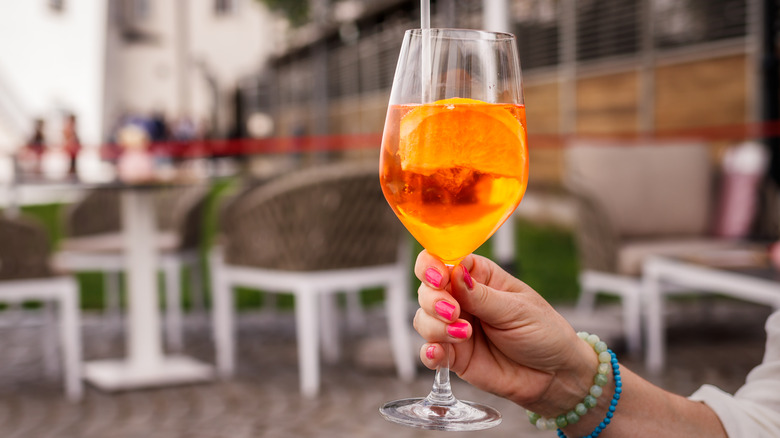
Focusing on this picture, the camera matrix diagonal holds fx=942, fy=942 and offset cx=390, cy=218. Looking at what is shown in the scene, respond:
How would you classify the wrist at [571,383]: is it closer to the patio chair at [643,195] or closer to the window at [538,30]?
the patio chair at [643,195]

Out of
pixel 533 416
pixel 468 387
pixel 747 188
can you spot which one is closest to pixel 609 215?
pixel 747 188

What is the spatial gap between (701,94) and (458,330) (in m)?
8.25

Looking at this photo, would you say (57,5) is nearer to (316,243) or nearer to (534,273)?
(534,273)

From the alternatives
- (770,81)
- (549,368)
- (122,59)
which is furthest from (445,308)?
(122,59)

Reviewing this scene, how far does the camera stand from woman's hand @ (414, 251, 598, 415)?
34.1 inches

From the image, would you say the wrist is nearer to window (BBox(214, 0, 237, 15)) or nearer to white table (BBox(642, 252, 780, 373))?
white table (BBox(642, 252, 780, 373))

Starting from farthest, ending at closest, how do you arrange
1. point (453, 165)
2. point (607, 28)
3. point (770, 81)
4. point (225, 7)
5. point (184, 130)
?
point (225, 7), point (184, 130), point (607, 28), point (770, 81), point (453, 165)

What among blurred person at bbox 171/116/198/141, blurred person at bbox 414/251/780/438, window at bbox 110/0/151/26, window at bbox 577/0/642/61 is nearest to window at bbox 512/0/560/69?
window at bbox 577/0/642/61

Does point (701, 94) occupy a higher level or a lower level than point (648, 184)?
higher

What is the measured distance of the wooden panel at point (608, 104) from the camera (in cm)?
959

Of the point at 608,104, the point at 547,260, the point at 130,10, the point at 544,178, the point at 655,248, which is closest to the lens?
the point at 655,248

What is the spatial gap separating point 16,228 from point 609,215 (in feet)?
9.54

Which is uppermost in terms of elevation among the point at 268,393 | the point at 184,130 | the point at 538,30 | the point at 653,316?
the point at 538,30

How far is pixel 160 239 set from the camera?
5539mm
